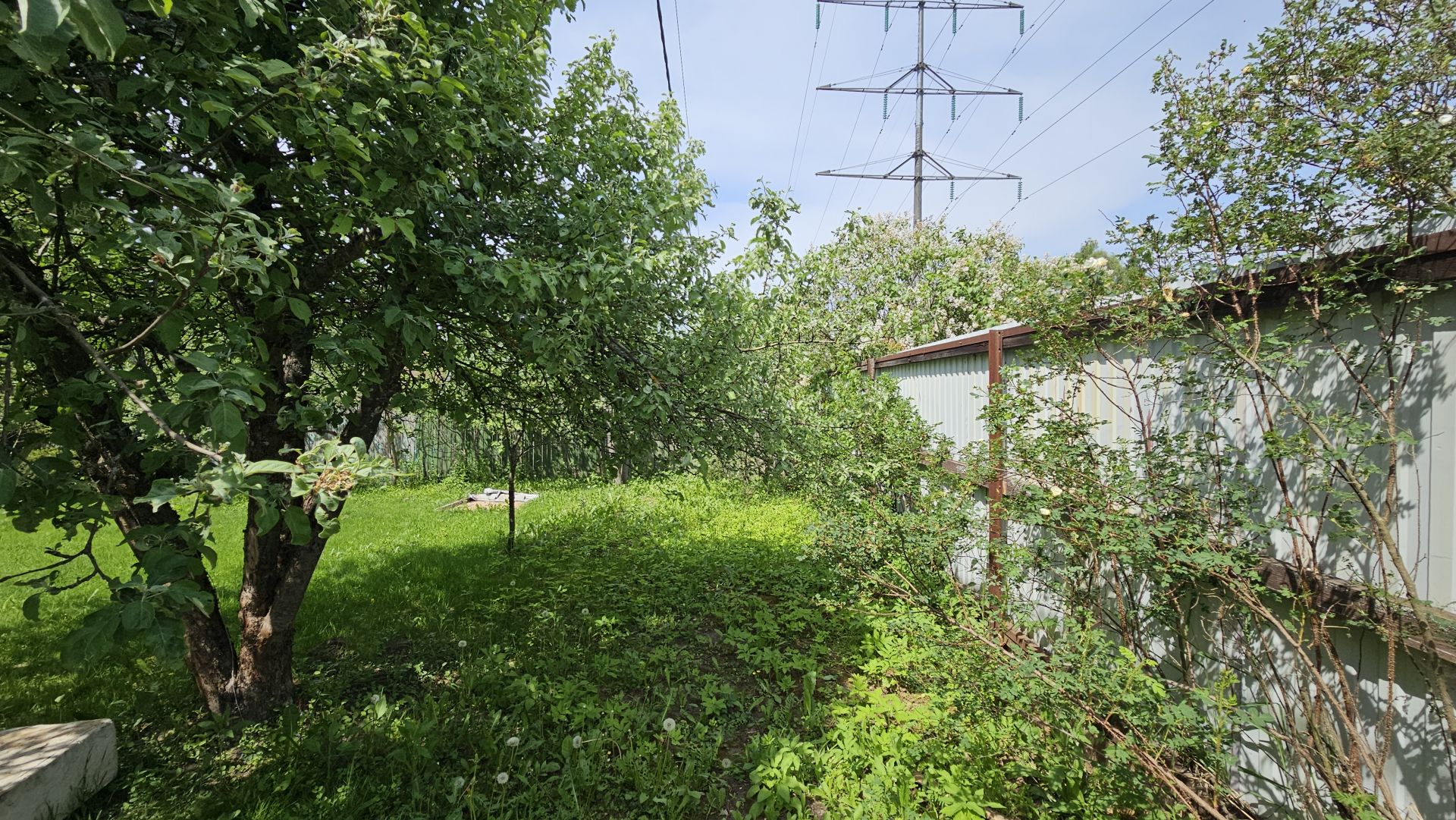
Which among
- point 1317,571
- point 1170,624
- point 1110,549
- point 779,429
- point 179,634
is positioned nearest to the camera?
point 179,634

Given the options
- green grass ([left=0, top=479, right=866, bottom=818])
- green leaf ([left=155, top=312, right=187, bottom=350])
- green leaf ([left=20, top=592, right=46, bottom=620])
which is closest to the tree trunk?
green grass ([left=0, top=479, right=866, bottom=818])

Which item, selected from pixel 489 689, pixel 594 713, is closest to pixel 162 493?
pixel 594 713

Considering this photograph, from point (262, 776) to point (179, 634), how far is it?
1889 mm

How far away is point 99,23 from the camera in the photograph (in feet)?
2.63

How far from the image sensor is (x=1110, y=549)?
6.97 ft

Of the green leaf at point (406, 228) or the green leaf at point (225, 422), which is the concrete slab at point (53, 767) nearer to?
the green leaf at point (225, 422)

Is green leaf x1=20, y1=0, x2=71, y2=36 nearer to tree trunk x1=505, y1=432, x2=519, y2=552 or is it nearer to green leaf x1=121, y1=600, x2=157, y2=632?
green leaf x1=121, y1=600, x2=157, y2=632

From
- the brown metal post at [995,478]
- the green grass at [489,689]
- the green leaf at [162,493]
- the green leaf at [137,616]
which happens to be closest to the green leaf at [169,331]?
the green leaf at [162,493]

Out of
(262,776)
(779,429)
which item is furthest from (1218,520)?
(262,776)

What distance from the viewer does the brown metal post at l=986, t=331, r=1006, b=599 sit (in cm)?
287

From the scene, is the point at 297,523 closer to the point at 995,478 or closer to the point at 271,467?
the point at 271,467

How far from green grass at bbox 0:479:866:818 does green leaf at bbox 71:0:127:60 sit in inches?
104

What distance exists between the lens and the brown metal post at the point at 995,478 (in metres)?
2.87

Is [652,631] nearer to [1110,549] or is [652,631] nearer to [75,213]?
[1110,549]
